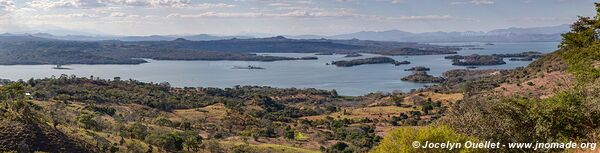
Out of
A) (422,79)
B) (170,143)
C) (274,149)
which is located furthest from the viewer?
(422,79)

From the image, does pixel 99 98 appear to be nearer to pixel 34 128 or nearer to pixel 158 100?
pixel 158 100

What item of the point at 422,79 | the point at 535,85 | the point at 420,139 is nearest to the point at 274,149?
the point at 420,139

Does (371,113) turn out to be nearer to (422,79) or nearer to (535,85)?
(535,85)

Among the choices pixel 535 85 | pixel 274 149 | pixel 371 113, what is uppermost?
pixel 535 85

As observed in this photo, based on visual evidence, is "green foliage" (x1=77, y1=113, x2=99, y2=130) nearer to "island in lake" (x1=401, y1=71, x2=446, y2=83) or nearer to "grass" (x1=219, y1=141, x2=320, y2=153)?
"grass" (x1=219, y1=141, x2=320, y2=153)

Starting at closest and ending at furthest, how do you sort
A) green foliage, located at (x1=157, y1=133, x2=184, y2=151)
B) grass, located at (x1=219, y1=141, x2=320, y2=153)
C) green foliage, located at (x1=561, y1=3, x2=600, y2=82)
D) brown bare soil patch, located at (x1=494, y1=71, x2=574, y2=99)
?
green foliage, located at (x1=561, y1=3, x2=600, y2=82), green foliage, located at (x1=157, y1=133, x2=184, y2=151), grass, located at (x1=219, y1=141, x2=320, y2=153), brown bare soil patch, located at (x1=494, y1=71, x2=574, y2=99)

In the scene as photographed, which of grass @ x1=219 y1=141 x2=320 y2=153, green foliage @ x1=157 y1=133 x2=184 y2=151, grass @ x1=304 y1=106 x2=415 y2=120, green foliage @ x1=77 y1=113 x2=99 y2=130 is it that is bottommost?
grass @ x1=304 y1=106 x2=415 y2=120

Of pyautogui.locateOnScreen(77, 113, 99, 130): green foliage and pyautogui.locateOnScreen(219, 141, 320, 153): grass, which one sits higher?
pyautogui.locateOnScreen(77, 113, 99, 130): green foliage

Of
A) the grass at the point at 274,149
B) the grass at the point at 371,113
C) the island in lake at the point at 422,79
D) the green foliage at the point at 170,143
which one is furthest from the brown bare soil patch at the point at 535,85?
the island in lake at the point at 422,79

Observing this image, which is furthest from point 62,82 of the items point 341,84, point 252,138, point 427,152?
point 427,152

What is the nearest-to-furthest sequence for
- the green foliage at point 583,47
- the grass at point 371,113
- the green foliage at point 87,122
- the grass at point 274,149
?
the green foliage at point 583,47, the grass at point 274,149, the green foliage at point 87,122, the grass at point 371,113

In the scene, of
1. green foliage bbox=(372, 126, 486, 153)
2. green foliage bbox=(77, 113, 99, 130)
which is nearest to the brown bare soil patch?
green foliage bbox=(77, 113, 99, 130)

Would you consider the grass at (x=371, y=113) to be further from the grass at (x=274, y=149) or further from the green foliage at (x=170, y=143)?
the green foliage at (x=170, y=143)
